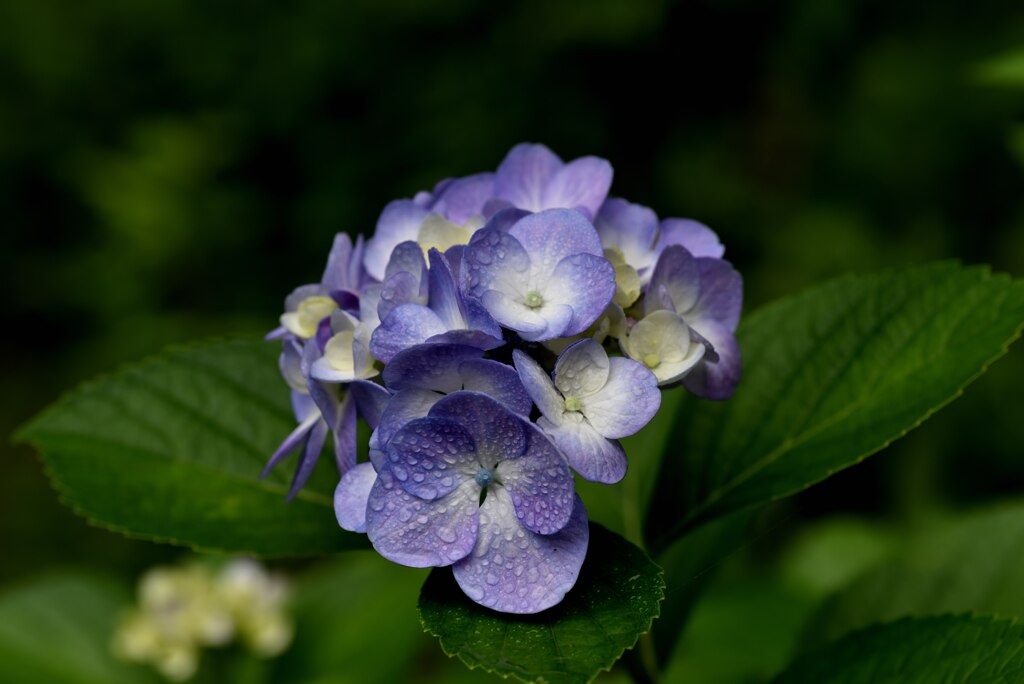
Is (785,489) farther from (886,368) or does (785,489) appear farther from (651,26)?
(651,26)

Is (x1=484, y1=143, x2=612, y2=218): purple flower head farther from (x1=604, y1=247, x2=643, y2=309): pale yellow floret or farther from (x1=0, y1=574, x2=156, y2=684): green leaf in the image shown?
(x1=0, y1=574, x2=156, y2=684): green leaf

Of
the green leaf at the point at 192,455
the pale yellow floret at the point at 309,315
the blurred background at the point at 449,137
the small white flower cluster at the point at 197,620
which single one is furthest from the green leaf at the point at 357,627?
the blurred background at the point at 449,137

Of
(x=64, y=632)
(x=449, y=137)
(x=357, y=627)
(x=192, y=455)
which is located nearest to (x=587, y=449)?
(x=192, y=455)

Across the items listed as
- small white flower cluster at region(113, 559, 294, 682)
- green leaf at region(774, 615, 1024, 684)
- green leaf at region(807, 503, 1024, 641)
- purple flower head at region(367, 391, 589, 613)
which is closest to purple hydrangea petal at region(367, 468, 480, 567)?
purple flower head at region(367, 391, 589, 613)

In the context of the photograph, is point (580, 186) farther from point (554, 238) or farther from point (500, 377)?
point (500, 377)

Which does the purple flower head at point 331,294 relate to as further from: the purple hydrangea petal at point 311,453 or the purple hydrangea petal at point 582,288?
the purple hydrangea petal at point 582,288

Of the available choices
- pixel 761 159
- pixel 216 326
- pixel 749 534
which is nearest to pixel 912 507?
pixel 761 159
